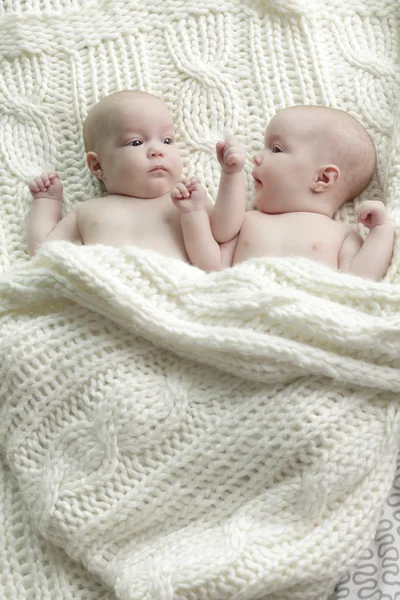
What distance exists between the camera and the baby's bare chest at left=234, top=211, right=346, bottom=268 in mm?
1318

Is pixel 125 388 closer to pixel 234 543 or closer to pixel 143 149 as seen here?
pixel 234 543

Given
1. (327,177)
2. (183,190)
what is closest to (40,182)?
(183,190)

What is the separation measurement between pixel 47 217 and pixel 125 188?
0.16 meters

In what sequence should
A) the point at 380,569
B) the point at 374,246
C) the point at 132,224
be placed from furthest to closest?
the point at 132,224 → the point at 374,246 → the point at 380,569

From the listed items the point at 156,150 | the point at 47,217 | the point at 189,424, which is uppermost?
the point at 156,150

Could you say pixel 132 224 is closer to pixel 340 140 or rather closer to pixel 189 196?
pixel 189 196

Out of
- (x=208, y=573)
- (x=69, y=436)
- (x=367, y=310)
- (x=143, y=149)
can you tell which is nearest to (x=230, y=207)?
(x=143, y=149)

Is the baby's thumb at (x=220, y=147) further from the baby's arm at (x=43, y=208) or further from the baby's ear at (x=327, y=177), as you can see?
the baby's arm at (x=43, y=208)

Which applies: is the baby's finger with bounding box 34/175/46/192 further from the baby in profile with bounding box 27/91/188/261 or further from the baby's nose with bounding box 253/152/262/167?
the baby's nose with bounding box 253/152/262/167

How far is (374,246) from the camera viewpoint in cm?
127

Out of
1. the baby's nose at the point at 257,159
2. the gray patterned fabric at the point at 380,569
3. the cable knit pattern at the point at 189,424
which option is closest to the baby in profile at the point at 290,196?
the baby's nose at the point at 257,159

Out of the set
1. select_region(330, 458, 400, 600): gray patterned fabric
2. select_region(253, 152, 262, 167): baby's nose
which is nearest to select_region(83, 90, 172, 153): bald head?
select_region(253, 152, 262, 167): baby's nose

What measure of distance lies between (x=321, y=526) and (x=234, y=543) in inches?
5.3

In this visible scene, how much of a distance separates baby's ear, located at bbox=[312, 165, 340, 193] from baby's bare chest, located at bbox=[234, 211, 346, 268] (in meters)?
A: 0.05
